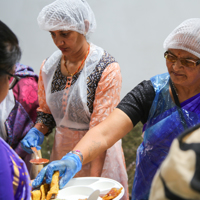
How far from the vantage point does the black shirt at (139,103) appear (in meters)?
1.37

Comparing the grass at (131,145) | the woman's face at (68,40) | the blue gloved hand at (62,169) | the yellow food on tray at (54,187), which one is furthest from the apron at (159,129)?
the grass at (131,145)

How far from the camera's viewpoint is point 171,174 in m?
0.38

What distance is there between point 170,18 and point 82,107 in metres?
1.55

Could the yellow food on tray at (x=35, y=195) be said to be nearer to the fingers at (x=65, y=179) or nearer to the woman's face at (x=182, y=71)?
the fingers at (x=65, y=179)

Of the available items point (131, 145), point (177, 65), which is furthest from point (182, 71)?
point (131, 145)

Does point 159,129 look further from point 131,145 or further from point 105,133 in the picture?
point 131,145

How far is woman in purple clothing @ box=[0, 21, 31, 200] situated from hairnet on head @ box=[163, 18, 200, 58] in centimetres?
77

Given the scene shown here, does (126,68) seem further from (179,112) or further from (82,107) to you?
(179,112)

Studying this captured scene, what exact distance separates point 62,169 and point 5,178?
53 centimetres

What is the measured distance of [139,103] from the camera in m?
1.39

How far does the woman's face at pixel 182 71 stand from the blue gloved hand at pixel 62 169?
62 cm

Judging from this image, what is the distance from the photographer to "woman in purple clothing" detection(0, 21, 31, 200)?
72cm

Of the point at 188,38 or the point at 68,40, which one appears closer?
the point at 188,38

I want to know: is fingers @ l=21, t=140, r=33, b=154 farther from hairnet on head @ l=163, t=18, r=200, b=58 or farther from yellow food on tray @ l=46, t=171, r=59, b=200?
hairnet on head @ l=163, t=18, r=200, b=58
